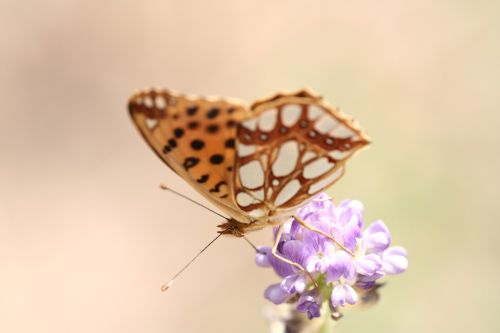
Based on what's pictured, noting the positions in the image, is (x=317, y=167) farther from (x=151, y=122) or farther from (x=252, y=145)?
(x=151, y=122)

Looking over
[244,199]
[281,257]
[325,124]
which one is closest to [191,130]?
[244,199]

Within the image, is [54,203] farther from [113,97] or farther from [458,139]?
[458,139]

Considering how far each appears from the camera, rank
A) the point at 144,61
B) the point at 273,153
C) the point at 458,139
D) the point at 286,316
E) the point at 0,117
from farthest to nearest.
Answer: the point at 144,61 → the point at 0,117 → the point at 458,139 → the point at 286,316 → the point at 273,153

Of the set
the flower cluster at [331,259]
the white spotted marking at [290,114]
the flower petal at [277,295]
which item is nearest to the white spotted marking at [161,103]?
the white spotted marking at [290,114]

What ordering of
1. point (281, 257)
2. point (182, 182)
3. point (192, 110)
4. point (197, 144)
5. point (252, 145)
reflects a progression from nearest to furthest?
1. point (192, 110)
2. point (197, 144)
3. point (252, 145)
4. point (281, 257)
5. point (182, 182)

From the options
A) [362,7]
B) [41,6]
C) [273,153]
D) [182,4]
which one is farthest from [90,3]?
[273,153]

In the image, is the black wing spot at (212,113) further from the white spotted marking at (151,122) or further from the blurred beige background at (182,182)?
the blurred beige background at (182,182)
